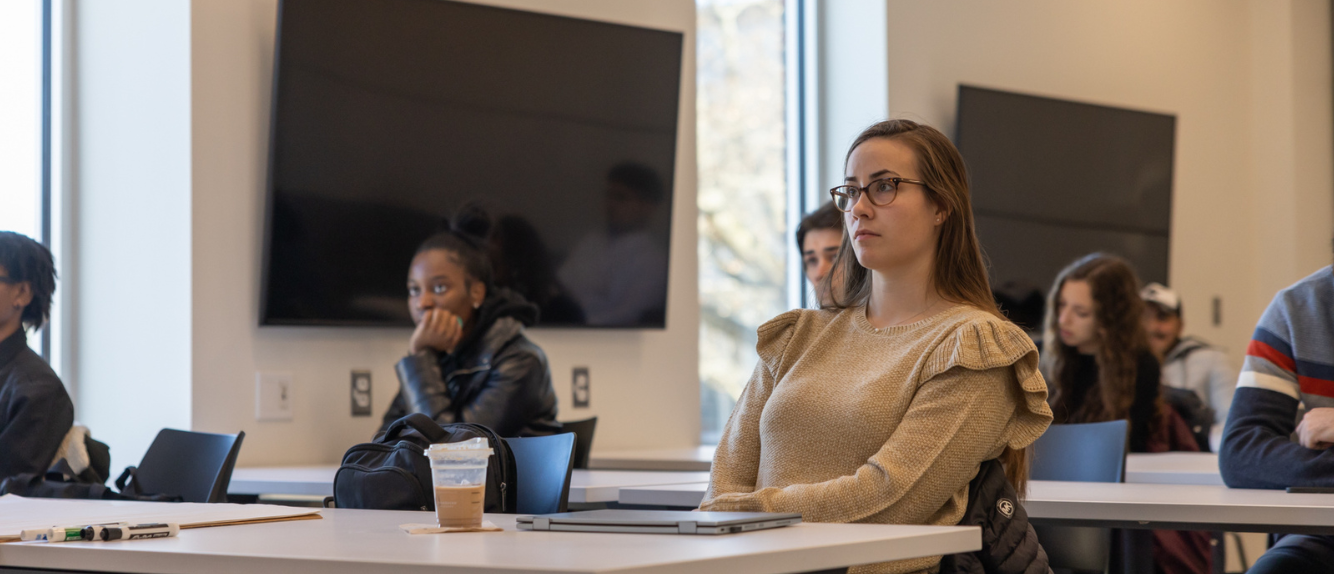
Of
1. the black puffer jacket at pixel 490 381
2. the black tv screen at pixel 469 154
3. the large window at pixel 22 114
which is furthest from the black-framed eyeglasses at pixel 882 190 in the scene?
the large window at pixel 22 114

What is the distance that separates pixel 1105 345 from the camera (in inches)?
156

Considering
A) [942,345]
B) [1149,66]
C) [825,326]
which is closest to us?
[942,345]

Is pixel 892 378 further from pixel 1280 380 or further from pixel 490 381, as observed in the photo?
pixel 490 381

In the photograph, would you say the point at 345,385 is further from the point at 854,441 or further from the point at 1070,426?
the point at 854,441

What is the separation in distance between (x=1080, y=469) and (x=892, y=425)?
1.29m

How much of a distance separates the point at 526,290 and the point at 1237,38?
409cm

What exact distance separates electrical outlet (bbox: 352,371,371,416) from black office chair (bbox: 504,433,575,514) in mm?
1441

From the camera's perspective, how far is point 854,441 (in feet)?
6.15

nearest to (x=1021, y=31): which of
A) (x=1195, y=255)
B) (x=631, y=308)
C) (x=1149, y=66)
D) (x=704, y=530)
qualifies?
(x=1149, y=66)

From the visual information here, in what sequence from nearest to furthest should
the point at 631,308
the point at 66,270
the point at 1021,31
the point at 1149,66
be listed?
the point at 66,270
the point at 631,308
the point at 1021,31
the point at 1149,66

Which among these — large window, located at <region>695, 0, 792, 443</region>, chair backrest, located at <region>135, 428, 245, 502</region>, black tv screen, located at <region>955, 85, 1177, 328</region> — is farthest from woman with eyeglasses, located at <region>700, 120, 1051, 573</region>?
black tv screen, located at <region>955, 85, 1177, 328</region>

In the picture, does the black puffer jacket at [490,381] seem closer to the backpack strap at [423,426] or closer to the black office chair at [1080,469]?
the backpack strap at [423,426]

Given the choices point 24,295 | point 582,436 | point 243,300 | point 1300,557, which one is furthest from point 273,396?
point 1300,557

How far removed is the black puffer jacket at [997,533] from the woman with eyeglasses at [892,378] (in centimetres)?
2
